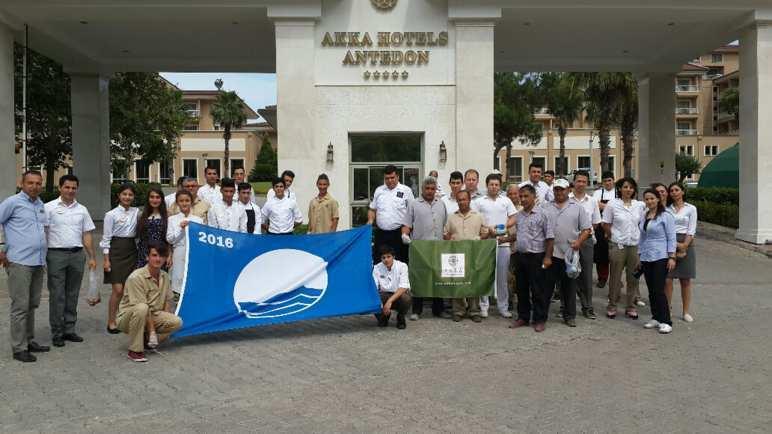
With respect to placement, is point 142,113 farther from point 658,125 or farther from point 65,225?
point 65,225

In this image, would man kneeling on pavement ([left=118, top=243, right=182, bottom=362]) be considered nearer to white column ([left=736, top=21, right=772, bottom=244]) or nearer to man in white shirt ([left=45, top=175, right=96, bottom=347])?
man in white shirt ([left=45, top=175, right=96, bottom=347])

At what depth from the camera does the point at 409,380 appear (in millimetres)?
6012

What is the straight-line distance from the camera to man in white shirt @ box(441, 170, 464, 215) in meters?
9.05

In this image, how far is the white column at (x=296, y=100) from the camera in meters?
15.7

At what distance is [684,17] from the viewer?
55.1 ft

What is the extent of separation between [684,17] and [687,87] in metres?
67.3

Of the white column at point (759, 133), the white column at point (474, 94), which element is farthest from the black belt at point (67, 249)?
the white column at point (759, 133)

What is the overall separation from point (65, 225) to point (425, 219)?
4.40 metres

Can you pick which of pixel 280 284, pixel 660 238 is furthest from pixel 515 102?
pixel 280 284

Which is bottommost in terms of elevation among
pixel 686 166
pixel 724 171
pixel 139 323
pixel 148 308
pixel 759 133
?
pixel 139 323

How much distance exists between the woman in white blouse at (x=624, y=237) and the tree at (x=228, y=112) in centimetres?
5456

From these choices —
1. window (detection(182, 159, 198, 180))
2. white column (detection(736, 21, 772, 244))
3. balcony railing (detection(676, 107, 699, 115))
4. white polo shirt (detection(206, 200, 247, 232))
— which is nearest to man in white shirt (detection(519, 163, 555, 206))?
white polo shirt (detection(206, 200, 247, 232))

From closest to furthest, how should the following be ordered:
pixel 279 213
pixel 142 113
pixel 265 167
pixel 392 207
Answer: pixel 392 207
pixel 279 213
pixel 142 113
pixel 265 167

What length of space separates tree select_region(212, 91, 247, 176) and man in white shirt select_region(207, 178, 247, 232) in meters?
53.4
